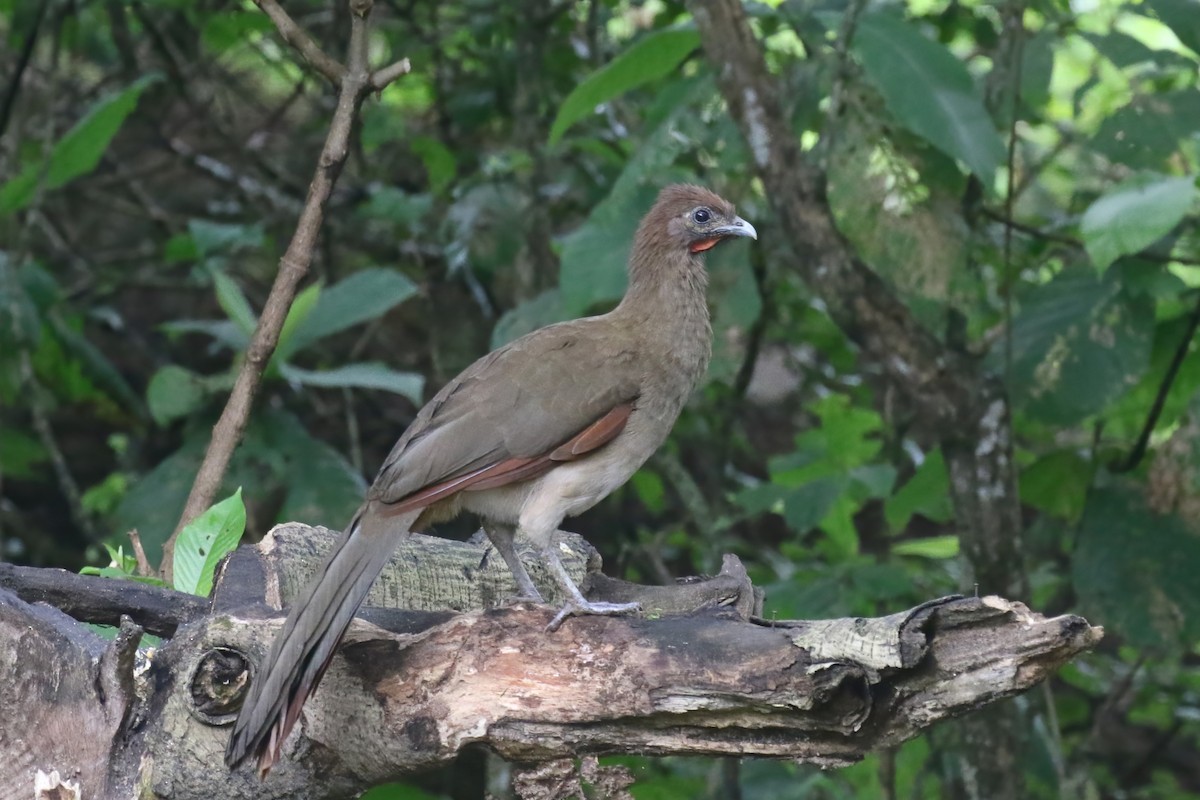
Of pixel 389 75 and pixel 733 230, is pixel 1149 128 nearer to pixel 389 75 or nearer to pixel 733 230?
pixel 733 230

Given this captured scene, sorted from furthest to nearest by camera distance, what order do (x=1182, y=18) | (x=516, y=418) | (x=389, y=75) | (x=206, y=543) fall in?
(x=1182, y=18) → (x=516, y=418) → (x=389, y=75) → (x=206, y=543)

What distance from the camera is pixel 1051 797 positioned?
620 cm

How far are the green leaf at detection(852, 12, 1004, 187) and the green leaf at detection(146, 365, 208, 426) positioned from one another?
2.48m

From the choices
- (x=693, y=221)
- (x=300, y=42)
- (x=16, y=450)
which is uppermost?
(x=300, y=42)

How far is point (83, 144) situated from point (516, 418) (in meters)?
2.27

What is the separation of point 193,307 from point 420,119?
1.87m

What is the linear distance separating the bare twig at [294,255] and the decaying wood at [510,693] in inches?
28.0

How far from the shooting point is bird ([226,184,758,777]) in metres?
3.24

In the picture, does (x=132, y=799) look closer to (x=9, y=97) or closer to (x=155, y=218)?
(x=9, y=97)

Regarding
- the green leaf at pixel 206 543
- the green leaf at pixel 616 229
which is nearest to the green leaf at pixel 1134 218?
the green leaf at pixel 616 229

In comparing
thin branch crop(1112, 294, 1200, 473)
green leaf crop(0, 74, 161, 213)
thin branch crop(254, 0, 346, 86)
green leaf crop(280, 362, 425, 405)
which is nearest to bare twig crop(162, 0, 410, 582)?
thin branch crop(254, 0, 346, 86)

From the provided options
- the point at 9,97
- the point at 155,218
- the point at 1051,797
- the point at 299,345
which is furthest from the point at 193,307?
the point at 1051,797

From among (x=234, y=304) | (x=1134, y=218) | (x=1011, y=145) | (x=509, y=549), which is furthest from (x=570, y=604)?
(x=1011, y=145)

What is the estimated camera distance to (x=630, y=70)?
4.52 meters
